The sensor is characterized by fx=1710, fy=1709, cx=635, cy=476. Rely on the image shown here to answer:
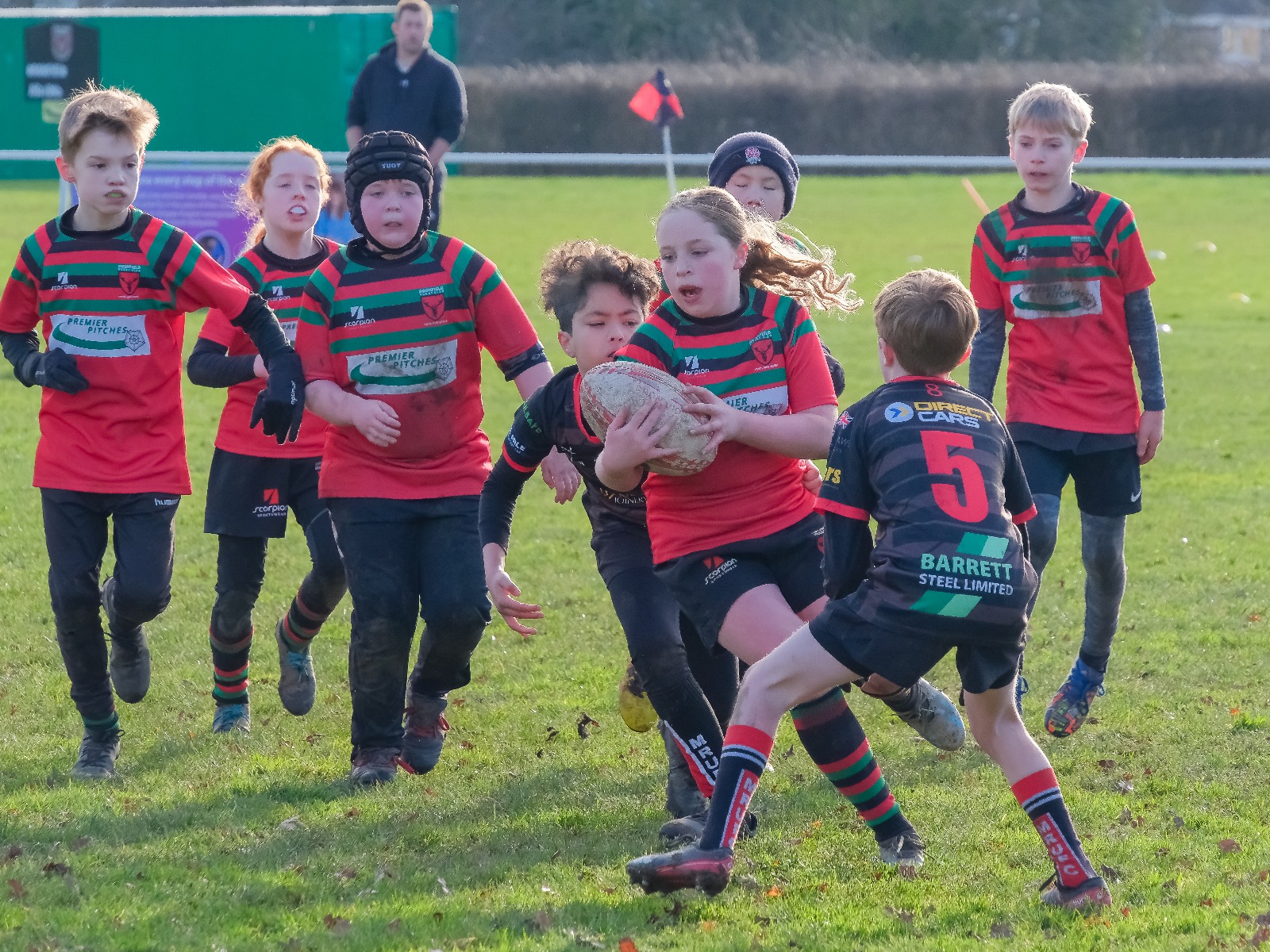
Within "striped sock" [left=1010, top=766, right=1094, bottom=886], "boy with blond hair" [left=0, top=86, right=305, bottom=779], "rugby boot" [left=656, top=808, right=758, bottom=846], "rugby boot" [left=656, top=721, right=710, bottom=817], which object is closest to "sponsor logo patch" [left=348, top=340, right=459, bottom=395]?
"boy with blond hair" [left=0, top=86, right=305, bottom=779]

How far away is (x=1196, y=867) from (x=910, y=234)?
78.4 feet

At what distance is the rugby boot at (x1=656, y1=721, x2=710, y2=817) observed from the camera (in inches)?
204

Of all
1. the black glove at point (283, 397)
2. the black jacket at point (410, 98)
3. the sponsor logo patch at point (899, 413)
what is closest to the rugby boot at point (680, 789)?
the sponsor logo patch at point (899, 413)

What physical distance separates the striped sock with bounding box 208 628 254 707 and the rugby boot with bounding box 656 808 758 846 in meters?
2.06

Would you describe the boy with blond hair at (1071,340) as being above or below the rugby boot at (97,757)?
above

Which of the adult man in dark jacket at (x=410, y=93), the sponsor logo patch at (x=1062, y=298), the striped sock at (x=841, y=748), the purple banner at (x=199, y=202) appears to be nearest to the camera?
the striped sock at (x=841, y=748)

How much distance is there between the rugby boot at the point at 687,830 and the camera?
16.1 feet

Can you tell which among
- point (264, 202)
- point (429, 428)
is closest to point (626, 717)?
point (429, 428)

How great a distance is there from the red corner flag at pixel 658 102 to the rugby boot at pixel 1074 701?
14.8 metres

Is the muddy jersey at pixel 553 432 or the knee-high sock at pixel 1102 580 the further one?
the knee-high sock at pixel 1102 580

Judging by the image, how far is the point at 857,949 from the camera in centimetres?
406

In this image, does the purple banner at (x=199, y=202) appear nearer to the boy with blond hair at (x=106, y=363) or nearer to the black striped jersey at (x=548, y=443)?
the boy with blond hair at (x=106, y=363)

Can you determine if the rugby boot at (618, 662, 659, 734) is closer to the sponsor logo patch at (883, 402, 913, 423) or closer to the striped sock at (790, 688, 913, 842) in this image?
the striped sock at (790, 688, 913, 842)

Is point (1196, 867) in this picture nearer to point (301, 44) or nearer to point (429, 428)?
point (429, 428)
